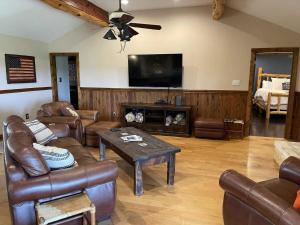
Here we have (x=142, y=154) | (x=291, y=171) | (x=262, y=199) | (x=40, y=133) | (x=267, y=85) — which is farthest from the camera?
Result: (x=267, y=85)

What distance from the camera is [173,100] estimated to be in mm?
5742

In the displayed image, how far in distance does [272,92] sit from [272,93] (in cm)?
16

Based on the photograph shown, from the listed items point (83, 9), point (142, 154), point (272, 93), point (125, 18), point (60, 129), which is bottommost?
point (142, 154)

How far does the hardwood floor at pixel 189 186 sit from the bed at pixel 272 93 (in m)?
2.88

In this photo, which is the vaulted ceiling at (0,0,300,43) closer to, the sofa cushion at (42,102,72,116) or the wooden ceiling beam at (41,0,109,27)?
the wooden ceiling beam at (41,0,109,27)

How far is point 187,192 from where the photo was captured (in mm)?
2877

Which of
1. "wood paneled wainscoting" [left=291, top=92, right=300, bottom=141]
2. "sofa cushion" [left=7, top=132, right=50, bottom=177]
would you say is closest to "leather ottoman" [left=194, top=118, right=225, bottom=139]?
"wood paneled wainscoting" [left=291, top=92, right=300, bottom=141]

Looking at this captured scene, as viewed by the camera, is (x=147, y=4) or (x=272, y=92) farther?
(x=272, y=92)

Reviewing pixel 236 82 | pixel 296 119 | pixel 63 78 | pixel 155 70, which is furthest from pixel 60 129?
pixel 296 119

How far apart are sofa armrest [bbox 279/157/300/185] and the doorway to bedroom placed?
3.32 meters

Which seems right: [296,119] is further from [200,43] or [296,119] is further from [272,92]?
[200,43]

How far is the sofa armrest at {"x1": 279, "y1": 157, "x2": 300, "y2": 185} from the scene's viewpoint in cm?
212

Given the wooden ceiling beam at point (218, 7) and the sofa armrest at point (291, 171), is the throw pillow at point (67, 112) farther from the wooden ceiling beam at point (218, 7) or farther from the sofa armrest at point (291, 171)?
the sofa armrest at point (291, 171)

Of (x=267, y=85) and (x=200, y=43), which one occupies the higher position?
(x=200, y=43)
